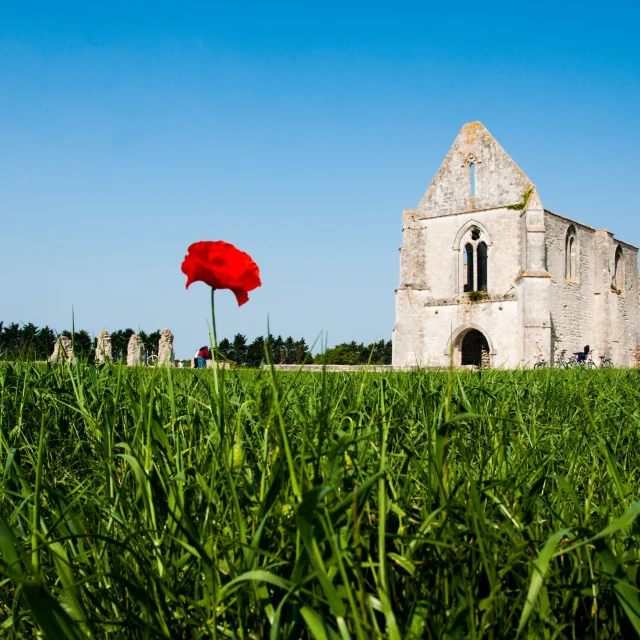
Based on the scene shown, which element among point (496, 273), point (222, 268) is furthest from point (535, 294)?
point (222, 268)

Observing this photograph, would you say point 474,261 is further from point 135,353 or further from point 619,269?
point 135,353

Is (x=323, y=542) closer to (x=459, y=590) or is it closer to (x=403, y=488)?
(x=459, y=590)

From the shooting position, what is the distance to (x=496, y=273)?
2581 cm

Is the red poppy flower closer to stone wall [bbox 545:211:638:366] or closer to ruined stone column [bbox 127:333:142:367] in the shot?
ruined stone column [bbox 127:333:142:367]

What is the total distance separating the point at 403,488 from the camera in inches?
71.9

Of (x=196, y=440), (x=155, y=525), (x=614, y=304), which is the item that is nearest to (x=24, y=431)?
(x=196, y=440)

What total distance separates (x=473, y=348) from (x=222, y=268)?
27912mm

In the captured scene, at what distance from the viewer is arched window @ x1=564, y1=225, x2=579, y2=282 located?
89.3ft

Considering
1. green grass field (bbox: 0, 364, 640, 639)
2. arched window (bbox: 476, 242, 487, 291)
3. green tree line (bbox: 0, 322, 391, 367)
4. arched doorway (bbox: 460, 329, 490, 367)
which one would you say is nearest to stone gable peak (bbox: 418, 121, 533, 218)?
arched window (bbox: 476, 242, 487, 291)

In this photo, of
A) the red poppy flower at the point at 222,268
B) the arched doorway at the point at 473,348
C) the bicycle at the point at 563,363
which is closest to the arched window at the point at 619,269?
the bicycle at the point at 563,363

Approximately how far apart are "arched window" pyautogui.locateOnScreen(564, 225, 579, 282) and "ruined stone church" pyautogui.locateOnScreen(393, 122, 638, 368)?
4 centimetres

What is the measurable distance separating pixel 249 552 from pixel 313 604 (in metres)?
0.16

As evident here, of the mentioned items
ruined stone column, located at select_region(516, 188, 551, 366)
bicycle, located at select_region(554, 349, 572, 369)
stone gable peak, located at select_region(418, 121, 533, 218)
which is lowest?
bicycle, located at select_region(554, 349, 572, 369)

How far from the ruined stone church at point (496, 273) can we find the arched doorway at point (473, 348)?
46 millimetres
